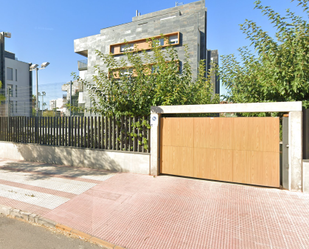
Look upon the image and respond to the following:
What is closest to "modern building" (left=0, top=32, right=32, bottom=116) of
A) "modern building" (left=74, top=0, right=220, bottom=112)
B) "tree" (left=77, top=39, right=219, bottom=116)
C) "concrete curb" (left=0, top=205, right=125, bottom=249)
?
"tree" (left=77, top=39, right=219, bottom=116)

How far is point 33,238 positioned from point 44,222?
0.43 m

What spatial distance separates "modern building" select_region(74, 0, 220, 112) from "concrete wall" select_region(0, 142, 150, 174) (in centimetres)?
1132

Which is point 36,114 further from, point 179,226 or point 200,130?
point 179,226

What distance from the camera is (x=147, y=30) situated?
23141 millimetres

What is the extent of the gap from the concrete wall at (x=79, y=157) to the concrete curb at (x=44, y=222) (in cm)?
322

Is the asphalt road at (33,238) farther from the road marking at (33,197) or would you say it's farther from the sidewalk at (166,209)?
the road marking at (33,197)

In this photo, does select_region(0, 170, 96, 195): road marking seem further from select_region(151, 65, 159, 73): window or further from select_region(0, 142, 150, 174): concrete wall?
select_region(151, 65, 159, 73): window

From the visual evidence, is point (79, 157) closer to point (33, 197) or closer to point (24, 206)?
point (33, 197)

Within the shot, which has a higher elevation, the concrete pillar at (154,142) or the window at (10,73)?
the window at (10,73)

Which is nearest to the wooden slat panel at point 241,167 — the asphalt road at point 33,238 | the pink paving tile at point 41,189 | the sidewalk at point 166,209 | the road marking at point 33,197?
the sidewalk at point 166,209

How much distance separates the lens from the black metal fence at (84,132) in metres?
6.59

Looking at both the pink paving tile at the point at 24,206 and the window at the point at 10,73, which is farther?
the window at the point at 10,73

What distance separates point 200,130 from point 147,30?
21.3 metres

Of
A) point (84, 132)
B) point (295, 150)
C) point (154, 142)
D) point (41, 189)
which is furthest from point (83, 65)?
point (295, 150)
